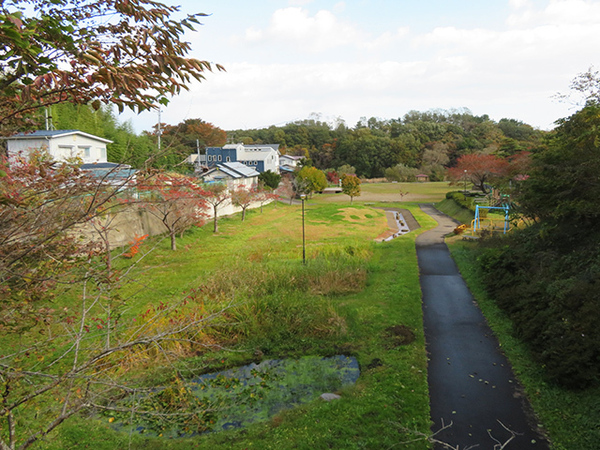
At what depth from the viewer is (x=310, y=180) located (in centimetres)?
5575

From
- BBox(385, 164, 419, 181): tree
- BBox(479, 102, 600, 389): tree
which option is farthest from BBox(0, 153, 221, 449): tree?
BBox(385, 164, 419, 181): tree

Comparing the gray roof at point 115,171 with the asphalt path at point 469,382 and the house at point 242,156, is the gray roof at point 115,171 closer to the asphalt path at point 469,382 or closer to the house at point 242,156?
the asphalt path at point 469,382

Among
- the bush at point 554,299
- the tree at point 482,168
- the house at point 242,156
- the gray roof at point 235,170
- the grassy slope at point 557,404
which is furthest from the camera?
the house at point 242,156

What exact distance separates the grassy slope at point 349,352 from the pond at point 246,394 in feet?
A: 1.33

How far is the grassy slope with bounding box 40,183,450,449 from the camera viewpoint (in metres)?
8.48

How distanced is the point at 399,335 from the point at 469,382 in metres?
3.04

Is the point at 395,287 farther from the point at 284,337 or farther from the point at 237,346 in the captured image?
the point at 237,346

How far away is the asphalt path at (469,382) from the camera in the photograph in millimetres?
8492

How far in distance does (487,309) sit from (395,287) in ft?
12.7

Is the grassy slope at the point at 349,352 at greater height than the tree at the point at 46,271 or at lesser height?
lesser

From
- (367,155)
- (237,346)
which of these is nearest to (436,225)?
(237,346)

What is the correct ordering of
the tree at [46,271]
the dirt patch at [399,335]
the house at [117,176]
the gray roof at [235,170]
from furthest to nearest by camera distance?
the gray roof at [235,170]
the dirt patch at [399,335]
the tree at [46,271]
the house at [117,176]

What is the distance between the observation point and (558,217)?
611 inches

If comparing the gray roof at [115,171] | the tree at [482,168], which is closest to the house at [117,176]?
the gray roof at [115,171]
